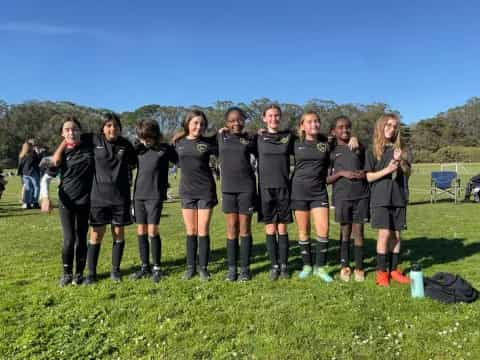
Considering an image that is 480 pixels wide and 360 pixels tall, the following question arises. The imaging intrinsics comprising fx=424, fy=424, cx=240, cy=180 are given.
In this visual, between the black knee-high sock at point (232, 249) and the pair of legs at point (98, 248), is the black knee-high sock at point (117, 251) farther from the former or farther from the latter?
the black knee-high sock at point (232, 249)

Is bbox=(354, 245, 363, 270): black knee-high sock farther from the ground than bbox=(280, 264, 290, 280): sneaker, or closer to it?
farther from the ground

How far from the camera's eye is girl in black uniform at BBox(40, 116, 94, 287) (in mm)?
5008

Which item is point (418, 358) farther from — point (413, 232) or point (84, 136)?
point (413, 232)

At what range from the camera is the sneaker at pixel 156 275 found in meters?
5.26

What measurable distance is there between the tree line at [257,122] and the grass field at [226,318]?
56953 millimetres

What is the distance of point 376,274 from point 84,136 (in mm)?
4076

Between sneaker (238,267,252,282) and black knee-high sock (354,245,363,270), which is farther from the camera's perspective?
black knee-high sock (354,245,363,270)

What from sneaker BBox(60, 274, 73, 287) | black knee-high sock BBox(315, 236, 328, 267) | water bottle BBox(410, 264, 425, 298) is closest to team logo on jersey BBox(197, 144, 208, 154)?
black knee-high sock BBox(315, 236, 328, 267)

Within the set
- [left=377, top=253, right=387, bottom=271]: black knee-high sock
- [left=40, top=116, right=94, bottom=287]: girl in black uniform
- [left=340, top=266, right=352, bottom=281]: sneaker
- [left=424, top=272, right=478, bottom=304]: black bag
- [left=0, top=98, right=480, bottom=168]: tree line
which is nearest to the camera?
[left=424, top=272, right=478, bottom=304]: black bag

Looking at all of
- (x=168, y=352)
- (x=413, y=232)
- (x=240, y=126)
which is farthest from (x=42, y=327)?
(x=413, y=232)

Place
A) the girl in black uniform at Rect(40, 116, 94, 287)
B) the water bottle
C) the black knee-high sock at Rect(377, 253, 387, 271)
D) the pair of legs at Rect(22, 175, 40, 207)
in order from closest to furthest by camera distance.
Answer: the water bottle, the girl in black uniform at Rect(40, 116, 94, 287), the black knee-high sock at Rect(377, 253, 387, 271), the pair of legs at Rect(22, 175, 40, 207)

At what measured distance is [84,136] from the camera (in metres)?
5.15

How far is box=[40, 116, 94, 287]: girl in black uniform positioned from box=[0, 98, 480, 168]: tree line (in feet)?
186

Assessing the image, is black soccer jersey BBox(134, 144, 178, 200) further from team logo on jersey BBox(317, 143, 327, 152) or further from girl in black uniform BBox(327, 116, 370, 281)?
girl in black uniform BBox(327, 116, 370, 281)
